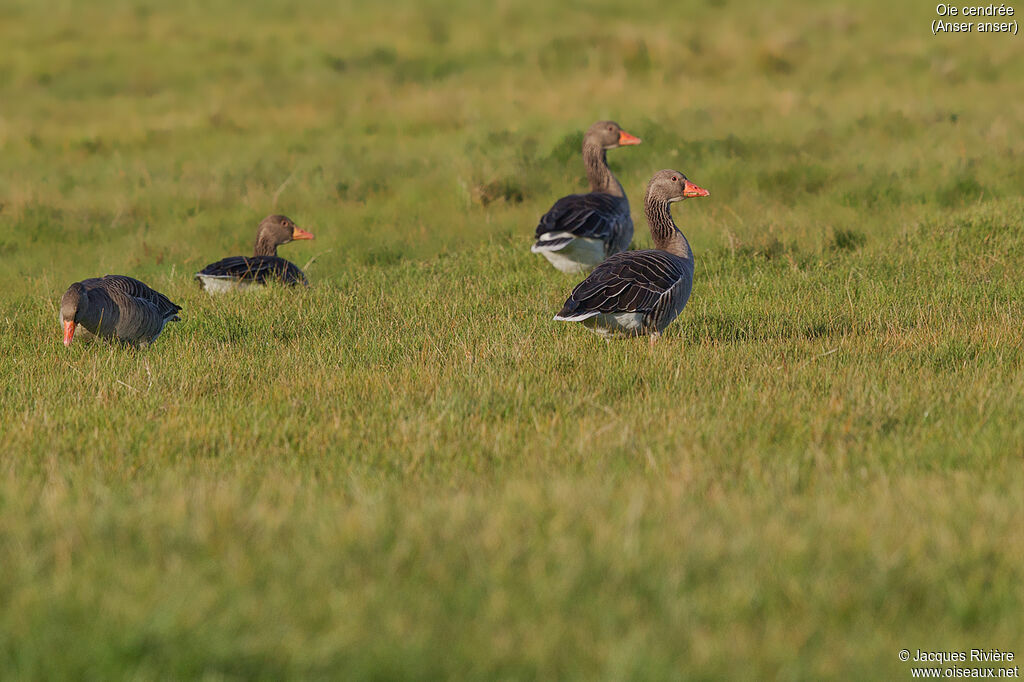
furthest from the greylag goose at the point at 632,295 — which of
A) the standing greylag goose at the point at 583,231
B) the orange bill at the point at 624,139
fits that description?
the orange bill at the point at 624,139

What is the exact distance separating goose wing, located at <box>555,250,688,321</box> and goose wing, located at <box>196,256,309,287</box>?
433 centimetres

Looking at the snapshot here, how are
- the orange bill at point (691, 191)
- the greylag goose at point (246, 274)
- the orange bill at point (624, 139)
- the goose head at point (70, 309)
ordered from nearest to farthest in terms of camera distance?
the goose head at point (70, 309), the orange bill at point (691, 191), the greylag goose at point (246, 274), the orange bill at point (624, 139)

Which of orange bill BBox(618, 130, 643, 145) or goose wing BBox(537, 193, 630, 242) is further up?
orange bill BBox(618, 130, 643, 145)

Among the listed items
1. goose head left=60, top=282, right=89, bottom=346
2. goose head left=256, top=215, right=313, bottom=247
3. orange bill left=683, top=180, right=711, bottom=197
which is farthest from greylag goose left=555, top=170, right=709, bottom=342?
goose head left=256, top=215, right=313, bottom=247

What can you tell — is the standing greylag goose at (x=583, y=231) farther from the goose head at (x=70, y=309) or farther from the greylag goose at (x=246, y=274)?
the goose head at (x=70, y=309)

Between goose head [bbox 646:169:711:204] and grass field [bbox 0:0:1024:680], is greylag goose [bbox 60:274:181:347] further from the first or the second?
goose head [bbox 646:169:711:204]

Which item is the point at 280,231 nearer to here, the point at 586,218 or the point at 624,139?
the point at 586,218

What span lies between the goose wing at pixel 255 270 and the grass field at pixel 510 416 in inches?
17.7

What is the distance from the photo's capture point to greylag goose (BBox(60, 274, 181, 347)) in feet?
28.8

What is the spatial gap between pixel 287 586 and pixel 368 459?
1853 millimetres

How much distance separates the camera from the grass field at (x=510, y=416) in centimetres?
387

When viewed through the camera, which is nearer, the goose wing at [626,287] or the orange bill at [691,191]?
the goose wing at [626,287]

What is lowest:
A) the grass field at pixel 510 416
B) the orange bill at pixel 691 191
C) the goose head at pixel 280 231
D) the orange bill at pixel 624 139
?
the grass field at pixel 510 416

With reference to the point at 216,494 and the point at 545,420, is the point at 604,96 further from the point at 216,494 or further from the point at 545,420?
the point at 216,494
